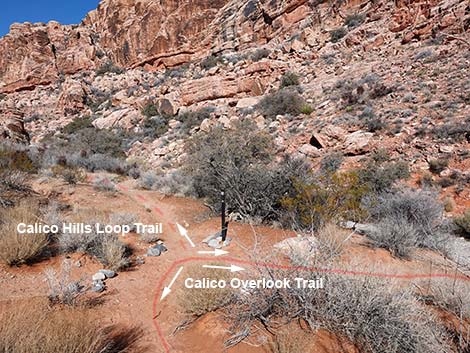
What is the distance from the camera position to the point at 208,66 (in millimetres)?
26000

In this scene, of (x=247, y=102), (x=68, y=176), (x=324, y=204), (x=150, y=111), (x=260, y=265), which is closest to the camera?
(x=260, y=265)

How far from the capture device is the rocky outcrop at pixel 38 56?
112 feet

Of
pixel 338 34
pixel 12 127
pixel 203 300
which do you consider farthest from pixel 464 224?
pixel 338 34

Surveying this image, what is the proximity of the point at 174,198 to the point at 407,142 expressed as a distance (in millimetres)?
8365

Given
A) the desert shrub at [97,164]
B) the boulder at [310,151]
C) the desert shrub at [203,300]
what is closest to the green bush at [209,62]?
the desert shrub at [97,164]

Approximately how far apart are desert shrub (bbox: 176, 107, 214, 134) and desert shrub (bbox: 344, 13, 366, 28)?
40.2ft

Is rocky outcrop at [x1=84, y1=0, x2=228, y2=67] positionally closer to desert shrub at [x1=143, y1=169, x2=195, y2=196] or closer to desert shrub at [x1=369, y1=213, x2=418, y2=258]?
A: desert shrub at [x1=143, y1=169, x2=195, y2=196]

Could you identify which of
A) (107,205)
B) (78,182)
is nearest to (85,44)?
(78,182)

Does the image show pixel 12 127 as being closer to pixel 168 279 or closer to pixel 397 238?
pixel 168 279

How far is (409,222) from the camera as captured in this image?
227 inches

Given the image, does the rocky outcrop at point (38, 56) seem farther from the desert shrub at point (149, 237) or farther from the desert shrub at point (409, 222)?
the desert shrub at point (409, 222)

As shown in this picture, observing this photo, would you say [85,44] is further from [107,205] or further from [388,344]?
[388,344]

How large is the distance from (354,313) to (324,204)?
3285mm

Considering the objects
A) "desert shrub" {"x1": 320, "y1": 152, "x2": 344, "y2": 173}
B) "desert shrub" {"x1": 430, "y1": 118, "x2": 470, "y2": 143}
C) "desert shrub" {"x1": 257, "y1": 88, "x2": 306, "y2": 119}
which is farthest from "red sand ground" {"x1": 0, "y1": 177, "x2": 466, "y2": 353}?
"desert shrub" {"x1": 257, "y1": 88, "x2": 306, "y2": 119}
